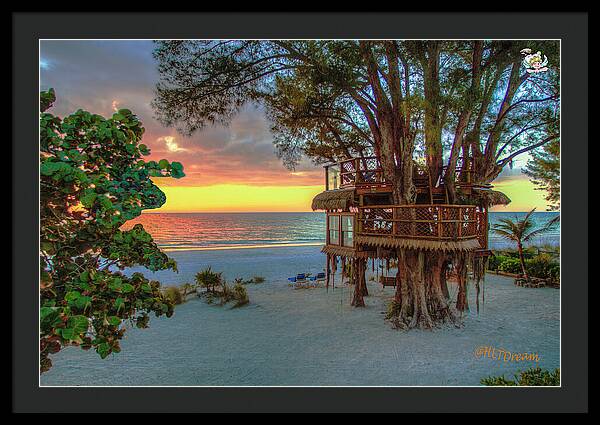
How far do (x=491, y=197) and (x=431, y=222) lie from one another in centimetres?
325

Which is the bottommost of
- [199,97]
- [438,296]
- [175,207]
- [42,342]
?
[438,296]

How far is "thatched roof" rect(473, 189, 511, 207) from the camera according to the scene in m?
8.18

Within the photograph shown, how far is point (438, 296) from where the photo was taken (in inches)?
300

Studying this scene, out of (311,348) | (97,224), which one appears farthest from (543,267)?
(97,224)

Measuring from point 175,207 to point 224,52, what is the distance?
3541 mm

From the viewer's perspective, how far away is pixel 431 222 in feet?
20.6

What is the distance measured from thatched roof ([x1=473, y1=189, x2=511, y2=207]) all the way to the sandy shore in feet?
9.38

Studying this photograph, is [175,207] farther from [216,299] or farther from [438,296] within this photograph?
[438,296]

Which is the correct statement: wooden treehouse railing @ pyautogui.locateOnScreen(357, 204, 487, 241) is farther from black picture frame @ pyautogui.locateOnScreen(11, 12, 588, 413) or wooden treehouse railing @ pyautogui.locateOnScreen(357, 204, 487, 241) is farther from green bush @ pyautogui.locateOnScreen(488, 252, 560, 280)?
green bush @ pyautogui.locateOnScreen(488, 252, 560, 280)

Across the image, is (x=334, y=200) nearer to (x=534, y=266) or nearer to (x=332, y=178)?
(x=332, y=178)
